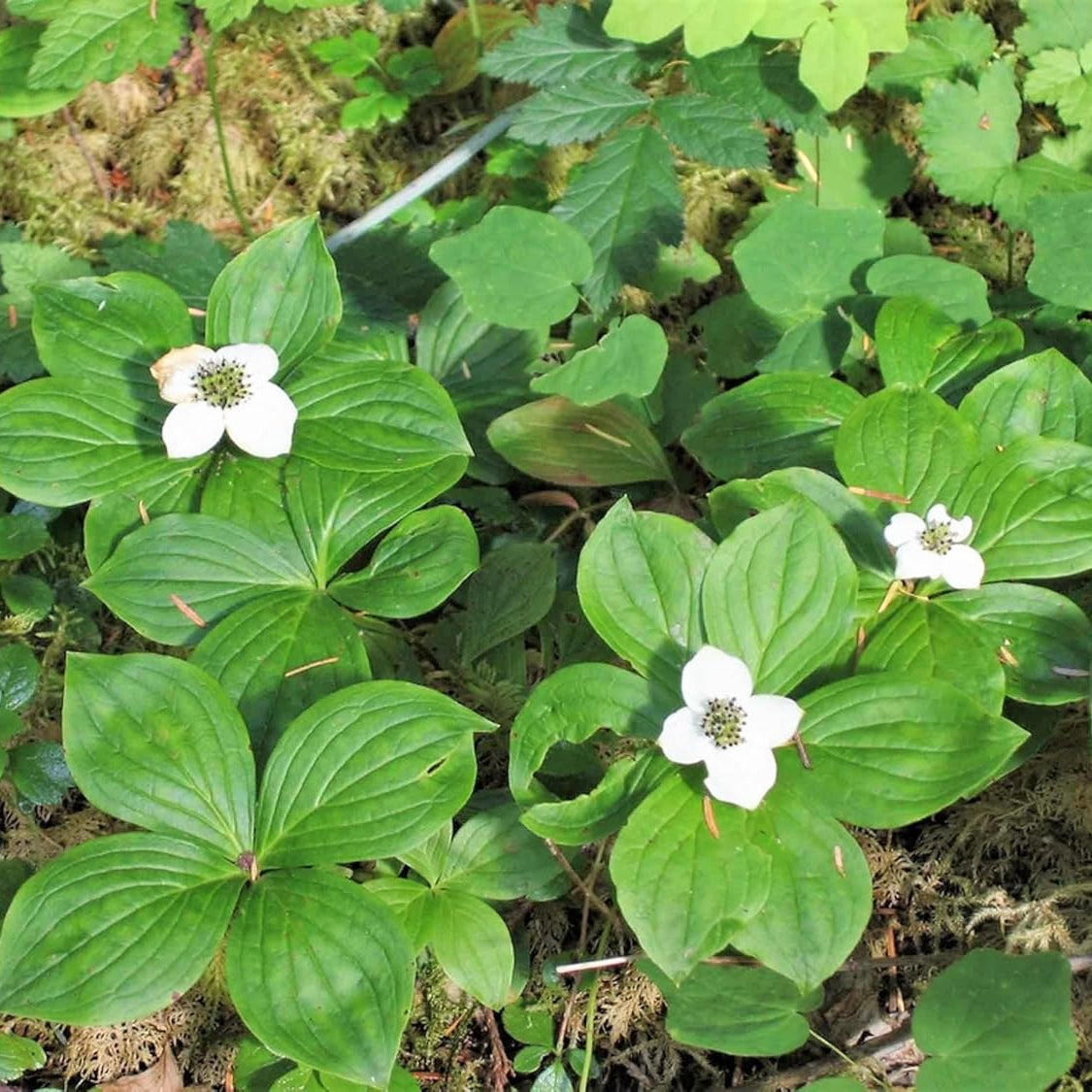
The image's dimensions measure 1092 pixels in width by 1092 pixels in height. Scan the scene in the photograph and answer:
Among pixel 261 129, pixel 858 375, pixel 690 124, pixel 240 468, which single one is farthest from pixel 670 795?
pixel 261 129

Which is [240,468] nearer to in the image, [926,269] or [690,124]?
[690,124]

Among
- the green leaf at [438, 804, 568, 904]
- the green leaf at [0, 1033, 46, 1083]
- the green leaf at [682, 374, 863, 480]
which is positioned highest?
the green leaf at [682, 374, 863, 480]

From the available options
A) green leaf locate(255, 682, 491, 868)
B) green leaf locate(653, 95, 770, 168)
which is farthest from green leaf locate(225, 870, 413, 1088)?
green leaf locate(653, 95, 770, 168)

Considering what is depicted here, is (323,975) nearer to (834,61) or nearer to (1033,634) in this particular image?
(1033,634)

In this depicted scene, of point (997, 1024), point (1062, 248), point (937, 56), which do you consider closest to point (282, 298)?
point (1062, 248)

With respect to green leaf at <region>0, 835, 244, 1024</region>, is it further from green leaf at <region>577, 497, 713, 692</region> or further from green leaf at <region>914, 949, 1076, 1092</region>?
green leaf at <region>914, 949, 1076, 1092</region>

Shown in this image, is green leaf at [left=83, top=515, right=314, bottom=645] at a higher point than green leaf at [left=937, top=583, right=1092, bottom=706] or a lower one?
higher

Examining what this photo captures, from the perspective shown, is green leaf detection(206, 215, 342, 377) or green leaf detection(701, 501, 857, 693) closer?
green leaf detection(701, 501, 857, 693)
